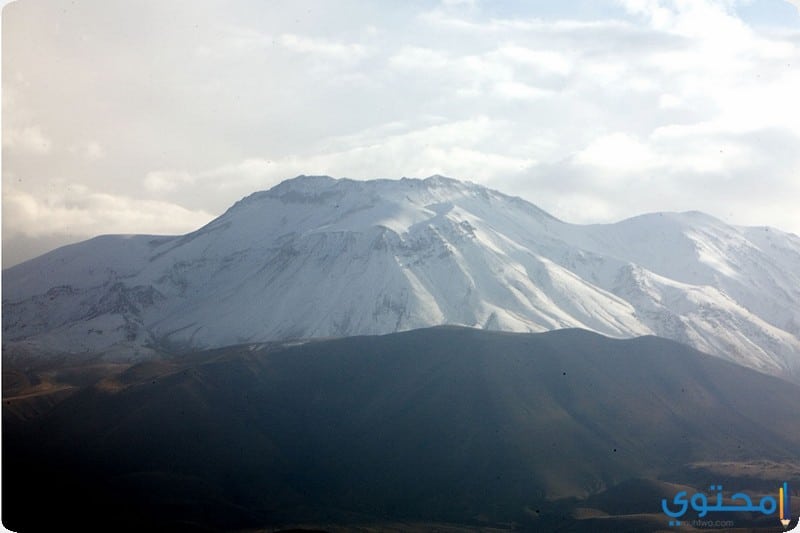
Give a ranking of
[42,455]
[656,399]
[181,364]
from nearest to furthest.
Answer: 1. [42,455]
2. [656,399]
3. [181,364]

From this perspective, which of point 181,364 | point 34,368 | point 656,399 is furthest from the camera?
point 34,368

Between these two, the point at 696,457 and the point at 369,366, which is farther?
the point at 369,366

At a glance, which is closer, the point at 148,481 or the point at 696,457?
the point at 148,481

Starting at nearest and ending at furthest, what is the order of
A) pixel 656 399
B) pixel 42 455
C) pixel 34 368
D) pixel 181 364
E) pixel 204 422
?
pixel 42 455 < pixel 204 422 < pixel 656 399 < pixel 181 364 < pixel 34 368

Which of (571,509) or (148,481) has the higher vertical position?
(148,481)

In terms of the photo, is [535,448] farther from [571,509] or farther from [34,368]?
[34,368]

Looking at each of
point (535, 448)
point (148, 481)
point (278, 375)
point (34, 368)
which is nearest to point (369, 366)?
point (278, 375)

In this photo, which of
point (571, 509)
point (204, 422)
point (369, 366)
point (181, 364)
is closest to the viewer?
point (571, 509)

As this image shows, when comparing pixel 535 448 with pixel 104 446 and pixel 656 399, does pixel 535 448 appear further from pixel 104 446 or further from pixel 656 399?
pixel 104 446

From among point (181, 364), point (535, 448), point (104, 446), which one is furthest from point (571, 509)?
point (181, 364)
